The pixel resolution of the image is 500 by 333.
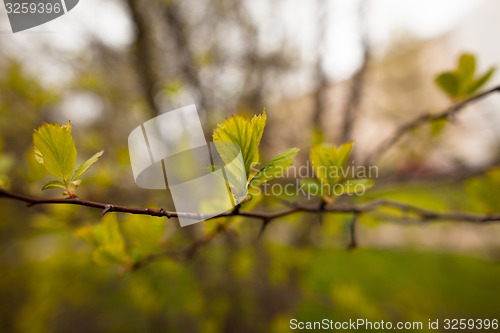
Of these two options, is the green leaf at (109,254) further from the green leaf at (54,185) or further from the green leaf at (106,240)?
the green leaf at (54,185)

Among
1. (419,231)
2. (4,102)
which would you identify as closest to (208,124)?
(4,102)

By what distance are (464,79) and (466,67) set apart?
0.07 feet

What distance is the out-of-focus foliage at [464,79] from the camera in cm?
43

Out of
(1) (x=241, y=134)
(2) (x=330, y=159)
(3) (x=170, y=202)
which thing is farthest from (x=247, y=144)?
(3) (x=170, y=202)

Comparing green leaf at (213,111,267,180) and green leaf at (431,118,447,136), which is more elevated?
green leaf at (213,111,267,180)

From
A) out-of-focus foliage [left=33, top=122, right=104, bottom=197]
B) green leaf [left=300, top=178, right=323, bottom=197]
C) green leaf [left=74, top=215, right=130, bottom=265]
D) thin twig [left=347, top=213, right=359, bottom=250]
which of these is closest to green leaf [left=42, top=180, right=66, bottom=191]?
out-of-focus foliage [left=33, top=122, right=104, bottom=197]

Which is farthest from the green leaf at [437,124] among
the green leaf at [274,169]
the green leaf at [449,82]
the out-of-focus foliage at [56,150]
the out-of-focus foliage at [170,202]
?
the out-of-focus foliage at [56,150]

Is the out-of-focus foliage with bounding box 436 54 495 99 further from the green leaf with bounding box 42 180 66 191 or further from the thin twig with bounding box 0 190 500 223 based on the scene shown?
the green leaf with bounding box 42 180 66 191

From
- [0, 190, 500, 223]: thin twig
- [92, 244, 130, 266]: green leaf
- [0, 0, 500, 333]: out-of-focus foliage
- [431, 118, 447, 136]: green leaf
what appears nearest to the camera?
[0, 190, 500, 223]: thin twig

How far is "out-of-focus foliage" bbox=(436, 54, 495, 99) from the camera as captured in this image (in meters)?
0.43

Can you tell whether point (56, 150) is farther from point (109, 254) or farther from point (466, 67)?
point (466, 67)

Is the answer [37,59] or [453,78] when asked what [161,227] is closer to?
[453,78]

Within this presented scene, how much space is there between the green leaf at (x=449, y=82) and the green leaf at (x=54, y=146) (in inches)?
22.3

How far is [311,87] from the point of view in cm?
159
